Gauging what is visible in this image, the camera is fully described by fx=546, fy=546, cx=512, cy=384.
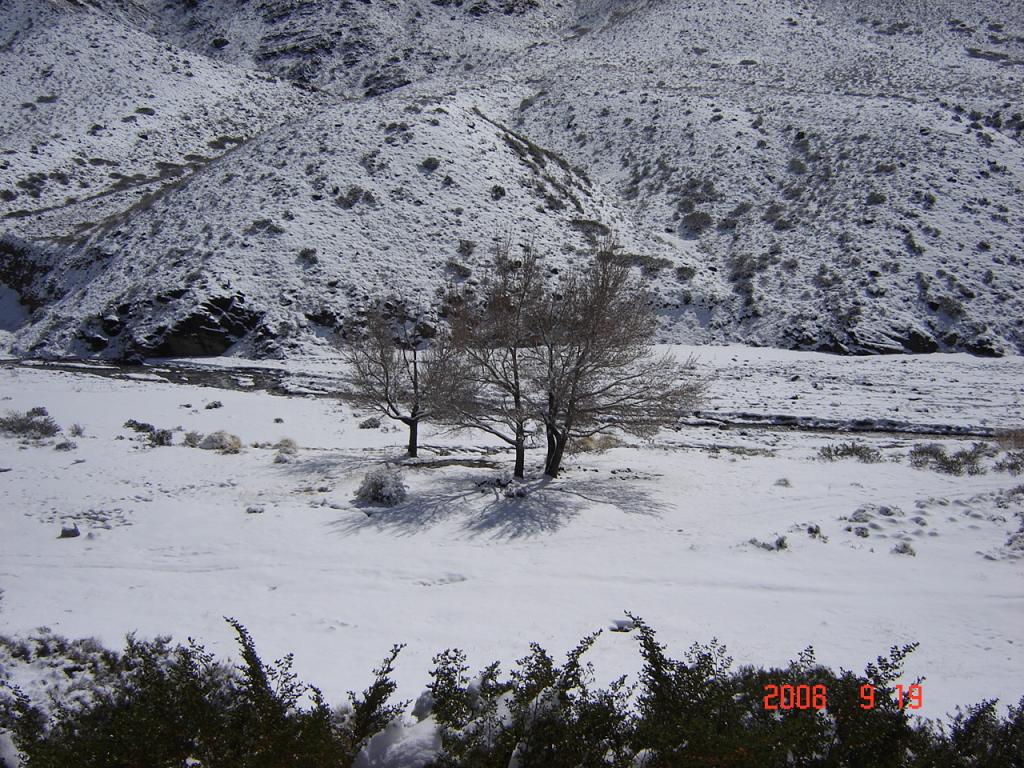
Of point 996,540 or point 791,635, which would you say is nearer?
point 791,635

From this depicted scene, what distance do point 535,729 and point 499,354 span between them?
9.90m

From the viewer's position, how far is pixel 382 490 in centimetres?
1132

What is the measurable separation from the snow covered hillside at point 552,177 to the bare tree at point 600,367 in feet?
66.1

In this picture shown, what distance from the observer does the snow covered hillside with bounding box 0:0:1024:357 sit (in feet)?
98.3

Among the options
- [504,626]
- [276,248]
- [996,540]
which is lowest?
[504,626]

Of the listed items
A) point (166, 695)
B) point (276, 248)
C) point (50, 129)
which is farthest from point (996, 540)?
point (50, 129)

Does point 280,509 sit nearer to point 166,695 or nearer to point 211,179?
point 166,695

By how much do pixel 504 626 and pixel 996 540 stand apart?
801cm

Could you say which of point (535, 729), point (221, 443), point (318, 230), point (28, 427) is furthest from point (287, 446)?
point (318, 230)

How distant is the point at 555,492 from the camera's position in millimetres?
12094

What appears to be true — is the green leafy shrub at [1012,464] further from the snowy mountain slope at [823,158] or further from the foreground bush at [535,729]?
the snowy mountain slope at [823,158]

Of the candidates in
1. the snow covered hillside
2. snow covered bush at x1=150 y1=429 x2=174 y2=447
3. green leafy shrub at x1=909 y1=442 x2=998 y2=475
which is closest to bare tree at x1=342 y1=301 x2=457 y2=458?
snow covered bush at x1=150 y1=429 x2=174 y2=447

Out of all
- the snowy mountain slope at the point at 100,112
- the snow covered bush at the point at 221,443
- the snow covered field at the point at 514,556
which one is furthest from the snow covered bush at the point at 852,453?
the snowy mountain slope at the point at 100,112

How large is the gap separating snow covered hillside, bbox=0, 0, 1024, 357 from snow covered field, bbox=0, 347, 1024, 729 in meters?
17.0
